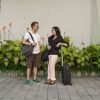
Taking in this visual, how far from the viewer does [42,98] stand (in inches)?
379

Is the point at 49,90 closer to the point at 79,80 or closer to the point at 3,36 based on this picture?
→ the point at 79,80

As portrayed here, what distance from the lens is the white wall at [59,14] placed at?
588 inches

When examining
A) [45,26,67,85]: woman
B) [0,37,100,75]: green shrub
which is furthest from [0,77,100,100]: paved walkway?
[0,37,100,75]: green shrub

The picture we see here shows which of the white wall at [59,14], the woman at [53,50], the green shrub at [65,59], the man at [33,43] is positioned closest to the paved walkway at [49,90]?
the woman at [53,50]

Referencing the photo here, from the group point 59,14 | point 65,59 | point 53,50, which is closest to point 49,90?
point 53,50

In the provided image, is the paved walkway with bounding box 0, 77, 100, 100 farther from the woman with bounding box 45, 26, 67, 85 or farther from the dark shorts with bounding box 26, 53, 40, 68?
the dark shorts with bounding box 26, 53, 40, 68

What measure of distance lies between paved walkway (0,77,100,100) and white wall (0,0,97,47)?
2.43 metres

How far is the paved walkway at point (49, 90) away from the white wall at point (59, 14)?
243cm

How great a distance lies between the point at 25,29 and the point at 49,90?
4.55 metres

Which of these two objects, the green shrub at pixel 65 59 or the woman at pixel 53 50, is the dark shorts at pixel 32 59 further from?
the green shrub at pixel 65 59

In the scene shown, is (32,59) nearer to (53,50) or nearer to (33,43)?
(33,43)

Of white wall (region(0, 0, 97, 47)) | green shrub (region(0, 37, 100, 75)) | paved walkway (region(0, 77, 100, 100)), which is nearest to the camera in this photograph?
paved walkway (region(0, 77, 100, 100))

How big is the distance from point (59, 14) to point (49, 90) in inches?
186

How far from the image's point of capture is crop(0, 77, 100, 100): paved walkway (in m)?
9.79
